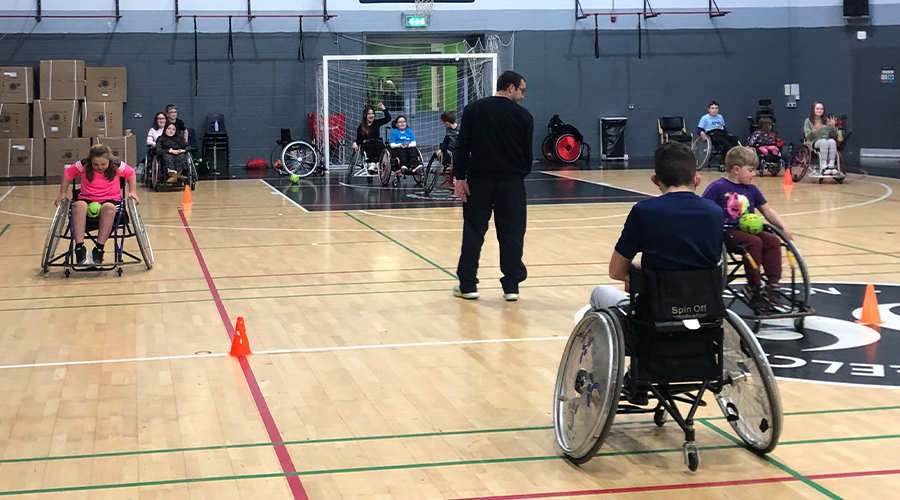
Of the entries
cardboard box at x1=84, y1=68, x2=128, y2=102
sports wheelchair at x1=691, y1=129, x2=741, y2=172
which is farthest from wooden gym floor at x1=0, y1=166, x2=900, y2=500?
cardboard box at x1=84, y1=68, x2=128, y2=102

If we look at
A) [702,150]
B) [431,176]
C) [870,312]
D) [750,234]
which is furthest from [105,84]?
[870,312]

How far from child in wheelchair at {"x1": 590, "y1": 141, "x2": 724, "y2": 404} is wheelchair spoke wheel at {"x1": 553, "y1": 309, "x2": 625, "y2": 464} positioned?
0.11 metres

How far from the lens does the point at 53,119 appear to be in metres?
17.7

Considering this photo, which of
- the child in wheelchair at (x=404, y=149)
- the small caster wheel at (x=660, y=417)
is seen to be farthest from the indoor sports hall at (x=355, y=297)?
the child in wheelchair at (x=404, y=149)

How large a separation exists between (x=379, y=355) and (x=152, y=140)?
1112 cm

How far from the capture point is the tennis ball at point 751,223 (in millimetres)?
5520

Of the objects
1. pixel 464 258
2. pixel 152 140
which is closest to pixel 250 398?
pixel 464 258

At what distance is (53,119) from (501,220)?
13.4 m

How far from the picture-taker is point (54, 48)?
18453 millimetres

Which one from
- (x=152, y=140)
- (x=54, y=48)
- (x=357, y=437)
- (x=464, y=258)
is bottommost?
(x=357, y=437)

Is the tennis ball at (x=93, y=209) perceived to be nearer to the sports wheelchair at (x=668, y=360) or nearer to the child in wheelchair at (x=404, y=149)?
the sports wheelchair at (x=668, y=360)

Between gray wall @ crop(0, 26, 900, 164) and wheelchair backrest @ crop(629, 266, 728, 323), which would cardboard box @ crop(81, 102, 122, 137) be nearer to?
gray wall @ crop(0, 26, 900, 164)

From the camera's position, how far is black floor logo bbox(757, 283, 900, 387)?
15.3 feet

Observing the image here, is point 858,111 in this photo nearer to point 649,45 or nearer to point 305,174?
point 649,45
